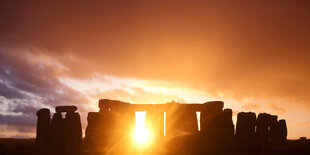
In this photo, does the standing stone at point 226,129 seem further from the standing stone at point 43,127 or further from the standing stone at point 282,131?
the standing stone at point 43,127

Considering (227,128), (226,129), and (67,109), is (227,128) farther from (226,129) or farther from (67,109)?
(67,109)

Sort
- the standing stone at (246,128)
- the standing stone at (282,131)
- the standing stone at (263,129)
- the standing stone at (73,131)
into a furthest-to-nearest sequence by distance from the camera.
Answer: the standing stone at (282,131), the standing stone at (263,129), the standing stone at (73,131), the standing stone at (246,128)

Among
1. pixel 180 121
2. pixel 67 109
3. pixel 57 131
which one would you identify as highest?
pixel 67 109

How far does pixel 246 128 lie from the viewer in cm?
2678

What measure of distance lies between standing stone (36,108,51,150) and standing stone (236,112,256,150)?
14.9m

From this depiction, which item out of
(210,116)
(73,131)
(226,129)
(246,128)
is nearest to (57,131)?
(73,131)

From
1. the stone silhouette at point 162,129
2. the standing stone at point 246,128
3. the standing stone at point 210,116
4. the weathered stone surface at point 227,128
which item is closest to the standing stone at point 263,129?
the stone silhouette at point 162,129

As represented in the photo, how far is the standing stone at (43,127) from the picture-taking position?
27.6m

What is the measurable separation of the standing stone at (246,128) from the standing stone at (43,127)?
48.9ft

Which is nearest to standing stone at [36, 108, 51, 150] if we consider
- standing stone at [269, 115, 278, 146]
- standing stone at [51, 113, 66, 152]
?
standing stone at [51, 113, 66, 152]

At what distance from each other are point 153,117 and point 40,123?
30.7ft

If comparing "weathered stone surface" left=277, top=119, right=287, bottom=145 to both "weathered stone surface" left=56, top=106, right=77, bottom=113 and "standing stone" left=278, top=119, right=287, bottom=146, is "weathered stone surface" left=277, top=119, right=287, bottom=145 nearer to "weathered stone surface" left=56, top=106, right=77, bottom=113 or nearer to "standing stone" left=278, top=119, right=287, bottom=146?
"standing stone" left=278, top=119, right=287, bottom=146

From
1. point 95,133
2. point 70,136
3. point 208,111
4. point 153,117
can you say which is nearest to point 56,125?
point 70,136

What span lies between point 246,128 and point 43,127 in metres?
16.0
